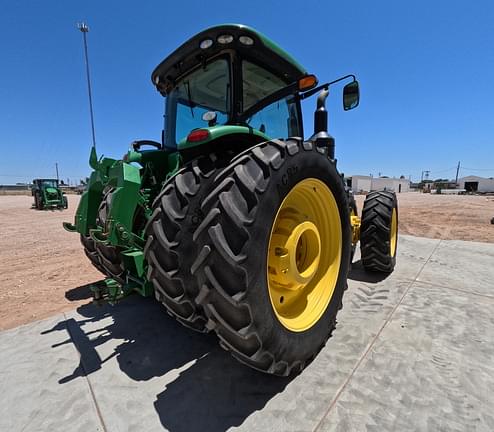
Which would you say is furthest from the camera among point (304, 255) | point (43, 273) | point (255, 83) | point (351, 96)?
point (43, 273)

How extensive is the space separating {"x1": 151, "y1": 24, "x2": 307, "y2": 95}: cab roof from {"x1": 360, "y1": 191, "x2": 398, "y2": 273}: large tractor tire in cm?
197

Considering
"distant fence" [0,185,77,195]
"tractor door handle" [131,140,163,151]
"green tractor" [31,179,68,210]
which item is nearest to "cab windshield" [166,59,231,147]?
"tractor door handle" [131,140,163,151]

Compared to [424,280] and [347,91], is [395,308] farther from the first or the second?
[347,91]

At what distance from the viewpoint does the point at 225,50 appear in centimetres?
189

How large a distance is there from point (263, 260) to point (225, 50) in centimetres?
153

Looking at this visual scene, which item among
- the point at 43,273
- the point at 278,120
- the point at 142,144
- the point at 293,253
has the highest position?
the point at 278,120

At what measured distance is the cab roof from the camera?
176cm

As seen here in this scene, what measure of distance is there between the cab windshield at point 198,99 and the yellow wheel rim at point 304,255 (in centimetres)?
88

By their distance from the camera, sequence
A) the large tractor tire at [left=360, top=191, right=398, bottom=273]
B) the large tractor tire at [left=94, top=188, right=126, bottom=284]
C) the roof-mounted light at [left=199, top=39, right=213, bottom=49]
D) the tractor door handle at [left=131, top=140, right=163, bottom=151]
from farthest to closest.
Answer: the large tractor tire at [left=360, top=191, right=398, bottom=273] < the tractor door handle at [left=131, top=140, right=163, bottom=151] < the large tractor tire at [left=94, top=188, right=126, bottom=284] < the roof-mounted light at [left=199, top=39, right=213, bottom=49]

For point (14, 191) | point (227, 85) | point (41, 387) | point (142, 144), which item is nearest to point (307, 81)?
point (227, 85)

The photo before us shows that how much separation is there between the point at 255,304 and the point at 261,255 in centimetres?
24

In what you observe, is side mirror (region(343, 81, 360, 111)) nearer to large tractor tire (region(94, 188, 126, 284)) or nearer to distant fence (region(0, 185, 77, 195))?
large tractor tire (region(94, 188, 126, 284))

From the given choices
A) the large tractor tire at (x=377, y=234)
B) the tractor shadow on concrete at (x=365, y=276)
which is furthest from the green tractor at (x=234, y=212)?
the tractor shadow on concrete at (x=365, y=276)

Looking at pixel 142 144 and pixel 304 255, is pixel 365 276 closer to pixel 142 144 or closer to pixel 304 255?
pixel 304 255
